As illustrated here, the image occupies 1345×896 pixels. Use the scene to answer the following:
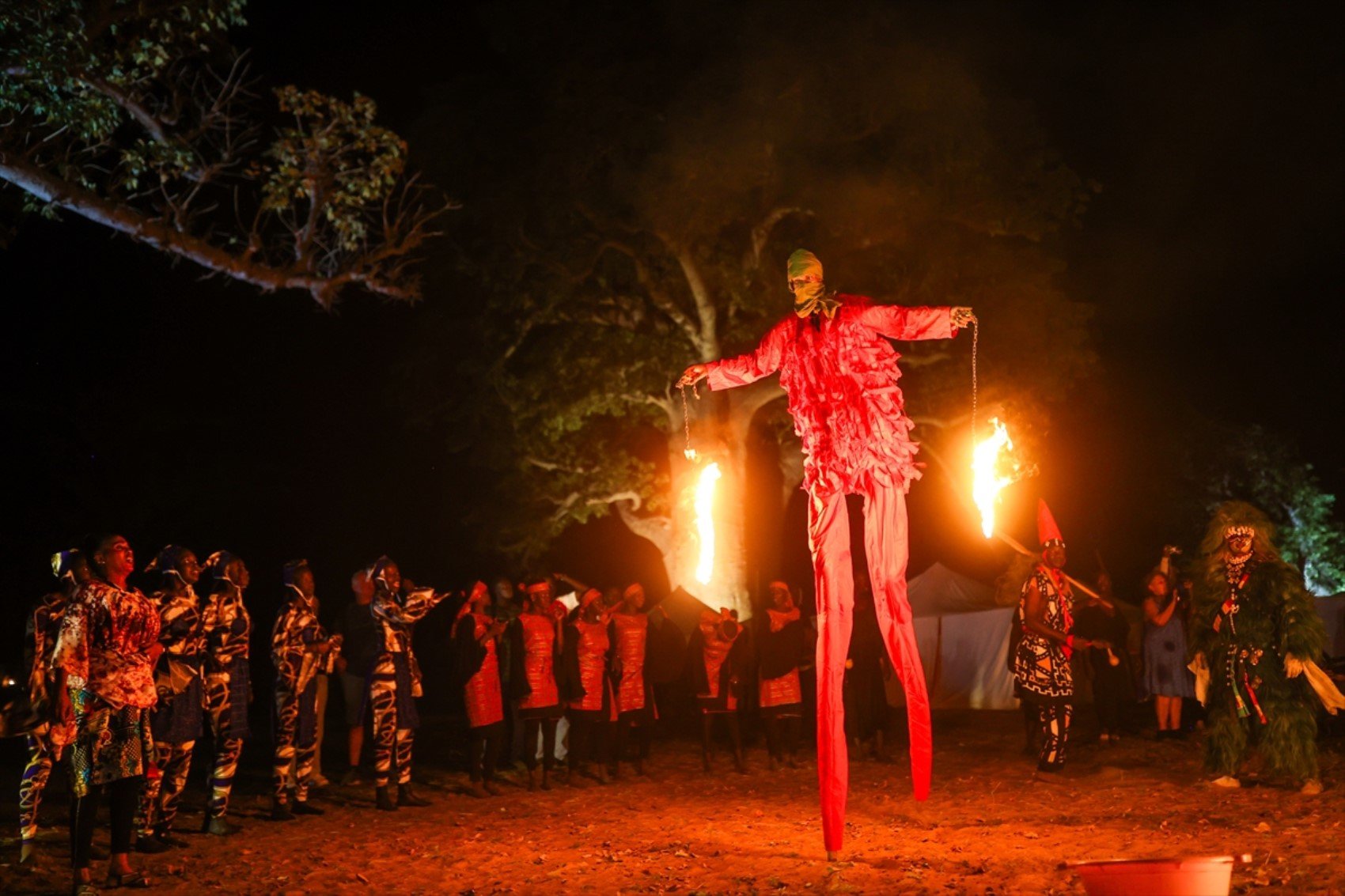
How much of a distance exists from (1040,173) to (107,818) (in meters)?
13.8

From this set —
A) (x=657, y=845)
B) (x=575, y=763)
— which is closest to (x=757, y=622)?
(x=575, y=763)

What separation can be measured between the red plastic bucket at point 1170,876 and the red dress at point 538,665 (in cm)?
730

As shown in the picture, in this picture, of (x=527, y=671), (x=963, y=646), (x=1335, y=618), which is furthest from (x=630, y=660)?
(x=1335, y=618)

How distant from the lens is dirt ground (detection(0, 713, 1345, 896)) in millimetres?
7051

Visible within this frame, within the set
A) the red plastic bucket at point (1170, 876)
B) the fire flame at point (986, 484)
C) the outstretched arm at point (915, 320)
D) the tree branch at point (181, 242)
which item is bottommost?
the red plastic bucket at point (1170, 876)

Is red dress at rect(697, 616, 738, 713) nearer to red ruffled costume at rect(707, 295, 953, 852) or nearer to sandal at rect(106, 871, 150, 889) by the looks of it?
red ruffled costume at rect(707, 295, 953, 852)

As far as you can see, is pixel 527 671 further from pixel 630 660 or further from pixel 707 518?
pixel 707 518

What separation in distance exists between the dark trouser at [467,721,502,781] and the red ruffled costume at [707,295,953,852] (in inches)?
195

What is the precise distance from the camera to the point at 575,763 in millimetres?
12039

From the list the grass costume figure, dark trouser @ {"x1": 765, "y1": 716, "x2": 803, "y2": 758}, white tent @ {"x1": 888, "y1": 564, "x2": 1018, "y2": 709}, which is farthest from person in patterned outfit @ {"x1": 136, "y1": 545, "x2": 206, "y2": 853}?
white tent @ {"x1": 888, "y1": 564, "x2": 1018, "y2": 709}

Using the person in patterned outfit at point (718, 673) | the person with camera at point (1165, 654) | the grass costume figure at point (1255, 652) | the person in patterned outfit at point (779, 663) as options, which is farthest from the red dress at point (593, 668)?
the person with camera at point (1165, 654)

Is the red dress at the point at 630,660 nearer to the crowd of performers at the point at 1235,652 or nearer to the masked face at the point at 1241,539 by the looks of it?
the crowd of performers at the point at 1235,652

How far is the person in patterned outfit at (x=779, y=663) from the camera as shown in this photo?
12.7 meters

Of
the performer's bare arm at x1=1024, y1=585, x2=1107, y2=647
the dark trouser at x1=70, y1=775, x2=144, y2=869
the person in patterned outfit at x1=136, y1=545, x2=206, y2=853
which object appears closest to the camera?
the dark trouser at x1=70, y1=775, x2=144, y2=869
